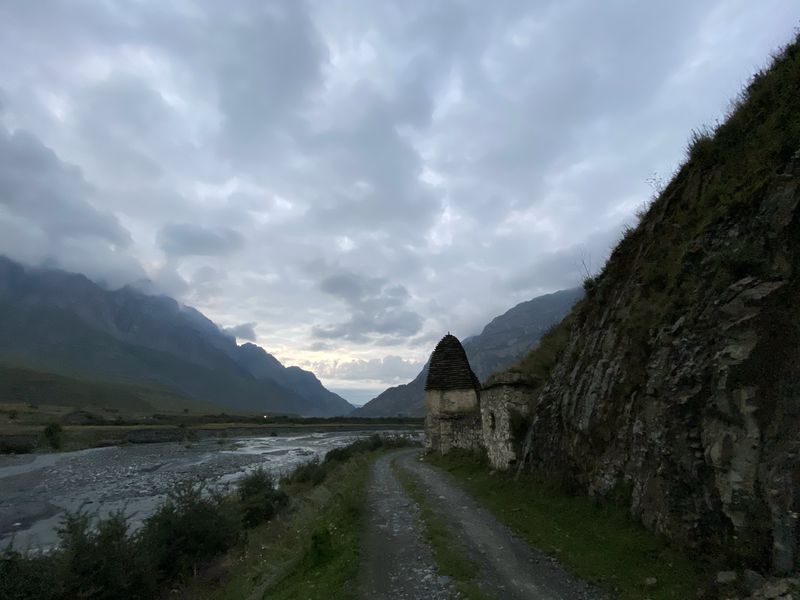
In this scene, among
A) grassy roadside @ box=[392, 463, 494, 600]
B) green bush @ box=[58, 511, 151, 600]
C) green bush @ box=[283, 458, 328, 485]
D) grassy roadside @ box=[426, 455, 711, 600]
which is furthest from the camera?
green bush @ box=[283, 458, 328, 485]

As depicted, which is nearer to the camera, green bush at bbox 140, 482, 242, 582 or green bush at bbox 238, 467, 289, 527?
green bush at bbox 140, 482, 242, 582

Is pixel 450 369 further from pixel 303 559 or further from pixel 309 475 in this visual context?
pixel 303 559

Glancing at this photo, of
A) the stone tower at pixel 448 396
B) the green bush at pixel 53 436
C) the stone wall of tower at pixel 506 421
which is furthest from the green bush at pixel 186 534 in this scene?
the green bush at pixel 53 436

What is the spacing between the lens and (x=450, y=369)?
36031mm

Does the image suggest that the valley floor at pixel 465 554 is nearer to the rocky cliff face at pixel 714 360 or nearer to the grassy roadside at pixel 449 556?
the grassy roadside at pixel 449 556

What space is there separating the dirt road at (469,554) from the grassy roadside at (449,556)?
0.15 m

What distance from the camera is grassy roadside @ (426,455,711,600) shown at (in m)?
7.76

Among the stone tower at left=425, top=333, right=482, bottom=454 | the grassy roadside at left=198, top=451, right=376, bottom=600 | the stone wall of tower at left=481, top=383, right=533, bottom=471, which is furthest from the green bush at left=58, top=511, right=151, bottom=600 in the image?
the stone tower at left=425, top=333, right=482, bottom=454

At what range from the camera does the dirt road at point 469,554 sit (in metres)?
8.48

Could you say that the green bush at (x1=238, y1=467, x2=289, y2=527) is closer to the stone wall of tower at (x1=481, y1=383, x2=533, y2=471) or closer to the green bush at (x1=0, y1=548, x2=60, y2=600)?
the green bush at (x1=0, y1=548, x2=60, y2=600)

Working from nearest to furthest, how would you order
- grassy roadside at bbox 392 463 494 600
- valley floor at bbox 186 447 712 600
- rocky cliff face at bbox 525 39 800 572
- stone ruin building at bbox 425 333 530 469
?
rocky cliff face at bbox 525 39 800 572
valley floor at bbox 186 447 712 600
grassy roadside at bbox 392 463 494 600
stone ruin building at bbox 425 333 530 469

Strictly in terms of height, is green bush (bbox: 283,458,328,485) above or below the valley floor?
below

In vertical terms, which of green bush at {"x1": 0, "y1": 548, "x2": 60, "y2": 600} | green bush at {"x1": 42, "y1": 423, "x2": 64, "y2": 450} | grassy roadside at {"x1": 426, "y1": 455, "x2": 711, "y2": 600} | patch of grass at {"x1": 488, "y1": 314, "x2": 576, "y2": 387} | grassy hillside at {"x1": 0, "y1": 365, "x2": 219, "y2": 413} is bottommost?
green bush at {"x1": 0, "y1": 548, "x2": 60, "y2": 600}

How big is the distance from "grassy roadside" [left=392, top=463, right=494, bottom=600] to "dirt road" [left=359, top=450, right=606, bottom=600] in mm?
153
